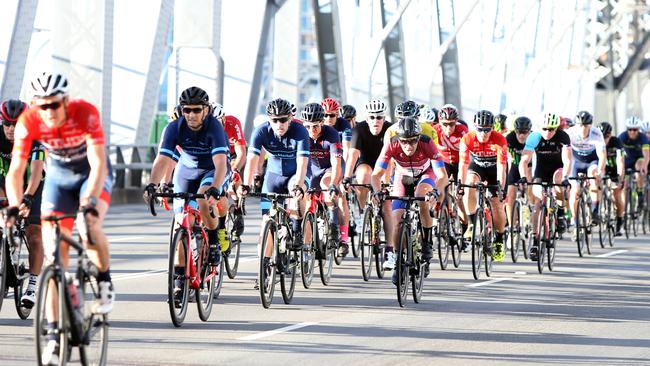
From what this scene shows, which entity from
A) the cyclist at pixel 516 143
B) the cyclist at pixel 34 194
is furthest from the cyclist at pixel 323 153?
the cyclist at pixel 34 194

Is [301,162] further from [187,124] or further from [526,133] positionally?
[526,133]

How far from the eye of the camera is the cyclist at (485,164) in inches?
587

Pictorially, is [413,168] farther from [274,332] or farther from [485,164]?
[274,332]

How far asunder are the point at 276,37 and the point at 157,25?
6.95 m

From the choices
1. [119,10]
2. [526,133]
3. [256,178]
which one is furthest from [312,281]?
[119,10]

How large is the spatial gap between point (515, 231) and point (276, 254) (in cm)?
562

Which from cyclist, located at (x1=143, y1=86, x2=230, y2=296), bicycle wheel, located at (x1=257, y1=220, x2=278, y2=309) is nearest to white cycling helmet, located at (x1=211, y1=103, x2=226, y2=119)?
cyclist, located at (x1=143, y1=86, x2=230, y2=296)

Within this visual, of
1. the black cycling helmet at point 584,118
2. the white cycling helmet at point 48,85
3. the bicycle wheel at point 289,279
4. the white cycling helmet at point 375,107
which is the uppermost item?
the black cycling helmet at point 584,118

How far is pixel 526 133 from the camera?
16656 millimetres

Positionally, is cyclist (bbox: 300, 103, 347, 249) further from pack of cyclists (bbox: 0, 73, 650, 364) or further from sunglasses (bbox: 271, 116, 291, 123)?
sunglasses (bbox: 271, 116, 291, 123)

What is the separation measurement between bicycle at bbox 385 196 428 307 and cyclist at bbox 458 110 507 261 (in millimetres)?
2706

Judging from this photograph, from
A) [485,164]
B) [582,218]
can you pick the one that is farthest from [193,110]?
[582,218]

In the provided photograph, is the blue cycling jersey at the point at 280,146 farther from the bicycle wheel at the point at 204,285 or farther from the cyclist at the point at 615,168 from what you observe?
the cyclist at the point at 615,168

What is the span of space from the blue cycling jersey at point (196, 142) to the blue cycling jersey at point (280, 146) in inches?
50.0
